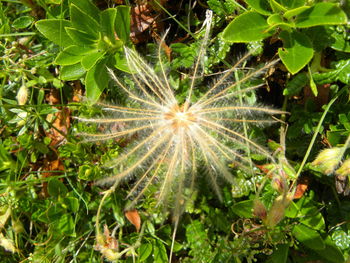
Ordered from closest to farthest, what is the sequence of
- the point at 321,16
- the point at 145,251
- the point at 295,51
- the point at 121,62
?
the point at 321,16 → the point at 295,51 → the point at 121,62 → the point at 145,251

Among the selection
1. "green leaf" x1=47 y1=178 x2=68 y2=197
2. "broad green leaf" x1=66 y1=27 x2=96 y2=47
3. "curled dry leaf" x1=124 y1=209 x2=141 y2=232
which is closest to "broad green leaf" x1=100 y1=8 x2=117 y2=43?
"broad green leaf" x1=66 y1=27 x2=96 y2=47

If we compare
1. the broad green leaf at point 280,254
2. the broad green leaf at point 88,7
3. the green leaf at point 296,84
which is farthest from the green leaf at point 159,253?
the broad green leaf at point 88,7

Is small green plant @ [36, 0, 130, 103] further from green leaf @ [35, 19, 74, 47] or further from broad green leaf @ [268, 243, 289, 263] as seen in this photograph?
broad green leaf @ [268, 243, 289, 263]

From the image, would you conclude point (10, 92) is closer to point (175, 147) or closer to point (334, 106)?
point (175, 147)

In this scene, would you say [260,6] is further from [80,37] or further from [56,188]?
[56,188]

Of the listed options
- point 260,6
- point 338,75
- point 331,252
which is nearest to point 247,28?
point 260,6

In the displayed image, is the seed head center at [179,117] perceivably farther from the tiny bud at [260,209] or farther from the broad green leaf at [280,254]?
the broad green leaf at [280,254]

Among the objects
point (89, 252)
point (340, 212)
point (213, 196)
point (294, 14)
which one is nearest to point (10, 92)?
point (89, 252)
